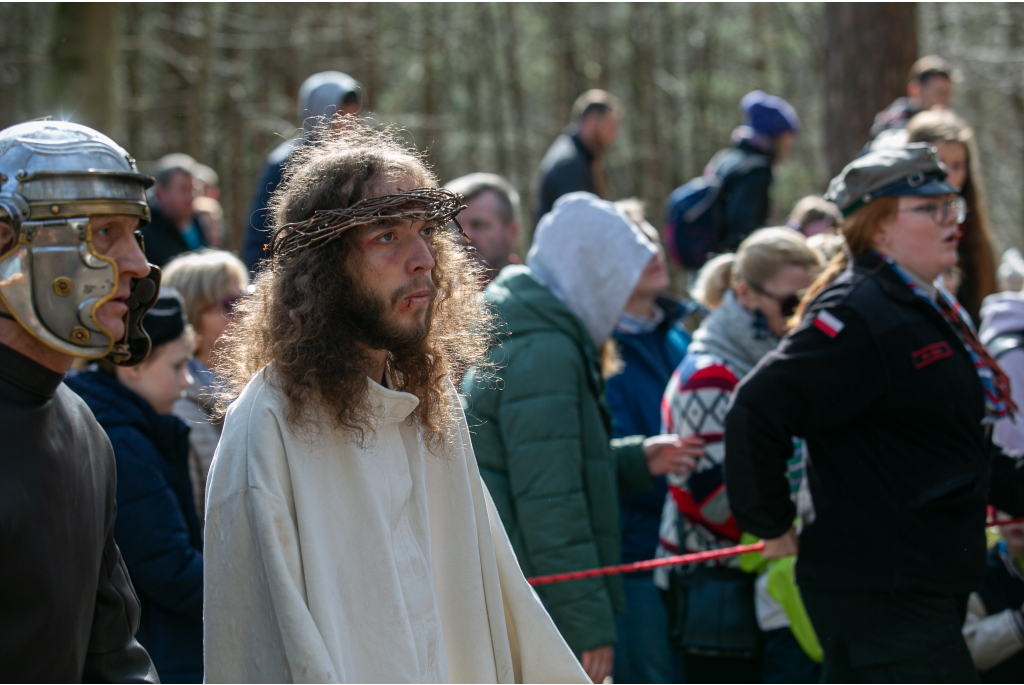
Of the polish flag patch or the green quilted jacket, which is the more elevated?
the polish flag patch

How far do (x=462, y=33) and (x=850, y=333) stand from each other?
13254 millimetres

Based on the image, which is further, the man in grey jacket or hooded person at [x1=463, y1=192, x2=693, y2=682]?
the man in grey jacket

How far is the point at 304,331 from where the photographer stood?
7.67ft

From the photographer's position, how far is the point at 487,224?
484cm

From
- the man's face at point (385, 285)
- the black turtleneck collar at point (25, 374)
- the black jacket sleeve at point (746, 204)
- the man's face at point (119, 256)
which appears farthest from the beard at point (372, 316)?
the black jacket sleeve at point (746, 204)

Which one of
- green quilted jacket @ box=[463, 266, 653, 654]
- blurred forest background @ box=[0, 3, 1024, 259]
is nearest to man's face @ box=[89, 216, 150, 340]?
green quilted jacket @ box=[463, 266, 653, 654]

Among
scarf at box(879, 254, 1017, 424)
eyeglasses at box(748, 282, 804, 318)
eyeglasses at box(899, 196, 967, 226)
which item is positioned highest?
eyeglasses at box(899, 196, 967, 226)

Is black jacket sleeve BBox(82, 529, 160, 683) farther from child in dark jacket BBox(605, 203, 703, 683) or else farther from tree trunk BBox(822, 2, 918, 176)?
tree trunk BBox(822, 2, 918, 176)

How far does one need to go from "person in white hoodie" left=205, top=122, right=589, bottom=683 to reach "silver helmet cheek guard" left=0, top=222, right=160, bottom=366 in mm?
378

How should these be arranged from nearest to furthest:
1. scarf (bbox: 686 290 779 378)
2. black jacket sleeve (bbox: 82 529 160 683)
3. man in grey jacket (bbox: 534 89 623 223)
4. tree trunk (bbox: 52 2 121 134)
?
black jacket sleeve (bbox: 82 529 160 683) → scarf (bbox: 686 290 779 378) → man in grey jacket (bbox: 534 89 623 223) → tree trunk (bbox: 52 2 121 134)

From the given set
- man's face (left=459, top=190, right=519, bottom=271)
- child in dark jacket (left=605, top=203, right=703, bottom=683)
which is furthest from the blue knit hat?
man's face (left=459, top=190, right=519, bottom=271)

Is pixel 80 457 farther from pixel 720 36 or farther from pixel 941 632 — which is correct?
pixel 720 36

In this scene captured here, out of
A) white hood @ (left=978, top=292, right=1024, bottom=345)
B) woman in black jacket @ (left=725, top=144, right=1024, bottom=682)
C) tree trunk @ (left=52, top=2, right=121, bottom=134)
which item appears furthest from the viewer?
tree trunk @ (left=52, top=2, right=121, bottom=134)

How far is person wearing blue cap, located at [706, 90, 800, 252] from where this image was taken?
24.8ft
